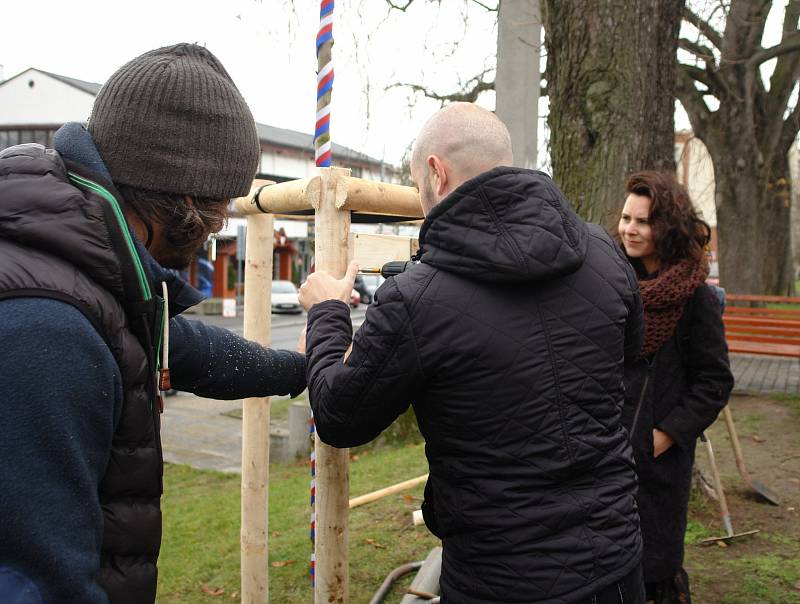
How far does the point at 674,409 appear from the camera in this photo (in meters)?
2.60

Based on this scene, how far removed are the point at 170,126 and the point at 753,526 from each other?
4.09 m

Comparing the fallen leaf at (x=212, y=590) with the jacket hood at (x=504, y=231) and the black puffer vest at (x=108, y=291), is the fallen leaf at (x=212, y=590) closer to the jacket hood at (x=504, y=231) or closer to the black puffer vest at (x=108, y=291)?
the black puffer vest at (x=108, y=291)

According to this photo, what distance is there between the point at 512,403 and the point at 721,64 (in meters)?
11.5

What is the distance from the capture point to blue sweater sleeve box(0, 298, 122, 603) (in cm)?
102

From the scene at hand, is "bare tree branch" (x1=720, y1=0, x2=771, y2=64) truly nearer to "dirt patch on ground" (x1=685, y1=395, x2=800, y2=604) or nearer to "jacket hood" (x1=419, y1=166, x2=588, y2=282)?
"dirt patch on ground" (x1=685, y1=395, x2=800, y2=604)

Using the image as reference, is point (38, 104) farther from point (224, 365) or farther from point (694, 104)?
point (224, 365)

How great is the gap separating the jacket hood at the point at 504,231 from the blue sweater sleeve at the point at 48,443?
77cm

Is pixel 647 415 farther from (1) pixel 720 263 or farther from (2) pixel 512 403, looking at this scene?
(1) pixel 720 263

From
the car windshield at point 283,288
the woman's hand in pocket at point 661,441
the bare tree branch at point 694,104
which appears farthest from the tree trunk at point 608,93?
the car windshield at point 283,288

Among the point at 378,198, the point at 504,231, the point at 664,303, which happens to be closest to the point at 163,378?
the point at 504,231

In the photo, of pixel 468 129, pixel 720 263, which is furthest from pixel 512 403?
pixel 720 263

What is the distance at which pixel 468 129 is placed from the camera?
1.72 metres

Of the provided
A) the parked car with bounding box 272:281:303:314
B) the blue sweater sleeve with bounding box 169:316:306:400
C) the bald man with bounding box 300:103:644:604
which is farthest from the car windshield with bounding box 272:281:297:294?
the bald man with bounding box 300:103:644:604

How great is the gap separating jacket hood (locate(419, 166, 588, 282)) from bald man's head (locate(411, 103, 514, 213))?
120mm
